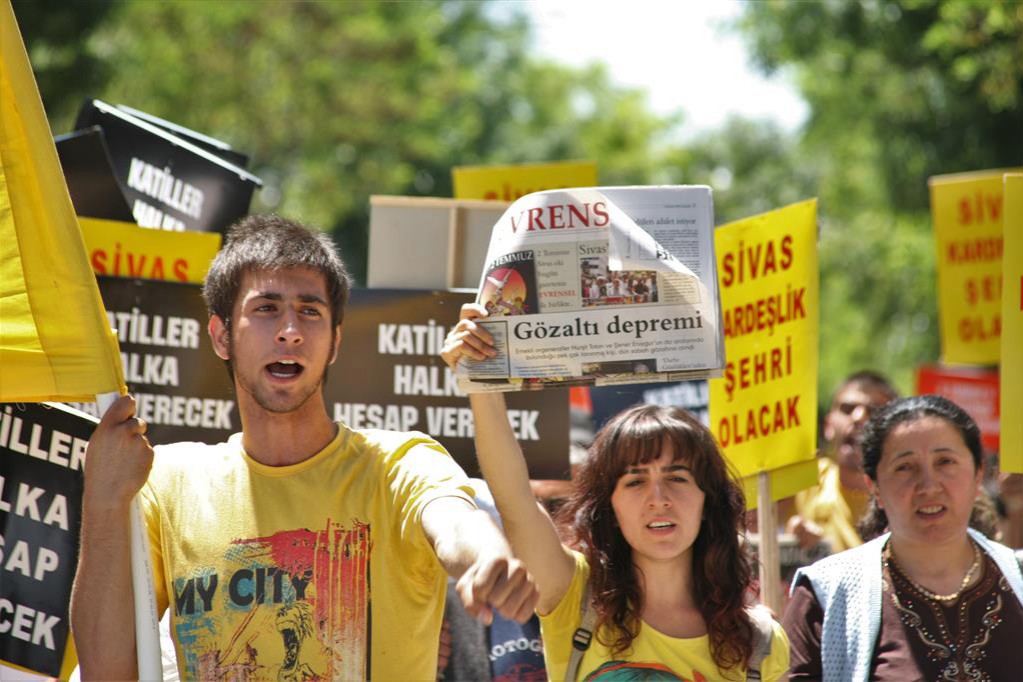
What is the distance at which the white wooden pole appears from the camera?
2.59 m

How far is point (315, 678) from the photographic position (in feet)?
8.69

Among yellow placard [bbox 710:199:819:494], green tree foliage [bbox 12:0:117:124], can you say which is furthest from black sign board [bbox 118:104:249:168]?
green tree foliage [bbox 12:0:117:124]

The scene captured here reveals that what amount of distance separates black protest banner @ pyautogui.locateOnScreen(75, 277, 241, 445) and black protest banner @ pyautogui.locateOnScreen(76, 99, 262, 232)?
0.43m

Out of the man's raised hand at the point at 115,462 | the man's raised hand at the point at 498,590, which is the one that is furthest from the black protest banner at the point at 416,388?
the man's raised hand at the point at 498,590

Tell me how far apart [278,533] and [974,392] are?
17.8ft

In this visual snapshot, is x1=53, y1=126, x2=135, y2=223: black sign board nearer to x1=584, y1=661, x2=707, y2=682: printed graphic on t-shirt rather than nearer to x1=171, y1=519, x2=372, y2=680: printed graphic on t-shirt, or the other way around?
x1=171, y1=519, x2=372, y2=680: printed graphic on t-shirt

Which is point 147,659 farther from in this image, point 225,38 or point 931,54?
point 225,38

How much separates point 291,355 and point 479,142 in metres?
23.6

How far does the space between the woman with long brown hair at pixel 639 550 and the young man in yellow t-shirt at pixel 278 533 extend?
0.31 metres

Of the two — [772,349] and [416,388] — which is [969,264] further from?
[416,388]

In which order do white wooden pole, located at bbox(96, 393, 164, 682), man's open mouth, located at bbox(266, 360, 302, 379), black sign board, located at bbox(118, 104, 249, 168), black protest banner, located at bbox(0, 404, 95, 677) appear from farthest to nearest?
black sign board, located at bbox(118, 104, 249, 168), black protest banner, located at bbox(0, 404, 95, 677), man's open mouth, located at bbox(266, 360, 302, 379), white wooden pole, located at bbox(96, 393, 164, 682)

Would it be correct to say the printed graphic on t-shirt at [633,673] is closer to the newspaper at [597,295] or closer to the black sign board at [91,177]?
the newspaper at [597,295]

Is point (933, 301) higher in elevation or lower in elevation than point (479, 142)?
lower

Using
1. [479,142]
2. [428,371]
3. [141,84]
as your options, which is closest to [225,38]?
[141,84]
